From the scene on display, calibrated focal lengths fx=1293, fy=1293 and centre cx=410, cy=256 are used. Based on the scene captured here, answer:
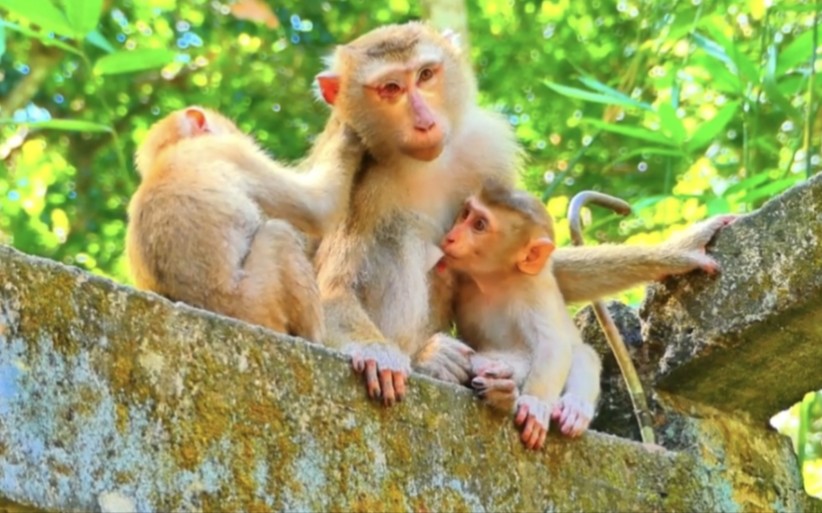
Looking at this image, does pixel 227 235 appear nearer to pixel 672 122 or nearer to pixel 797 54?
pixel 672 122

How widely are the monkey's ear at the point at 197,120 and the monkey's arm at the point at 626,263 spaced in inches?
50.5

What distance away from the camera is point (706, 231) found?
4094mm

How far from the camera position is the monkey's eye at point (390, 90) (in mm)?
4289

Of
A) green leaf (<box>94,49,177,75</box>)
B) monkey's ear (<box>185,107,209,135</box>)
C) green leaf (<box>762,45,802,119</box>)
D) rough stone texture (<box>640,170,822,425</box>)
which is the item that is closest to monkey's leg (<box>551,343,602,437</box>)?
rough stone texture (<box>640,170,822,425</box>)

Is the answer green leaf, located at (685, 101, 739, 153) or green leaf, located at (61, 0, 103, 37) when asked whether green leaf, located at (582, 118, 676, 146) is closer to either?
green leaf, located at (685, 101, 739, 153)

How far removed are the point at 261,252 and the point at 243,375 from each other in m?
0.82

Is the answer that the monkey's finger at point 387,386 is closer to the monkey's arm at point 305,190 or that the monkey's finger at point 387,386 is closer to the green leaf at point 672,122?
the monkey's arm at point 305,190

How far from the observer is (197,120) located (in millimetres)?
4238

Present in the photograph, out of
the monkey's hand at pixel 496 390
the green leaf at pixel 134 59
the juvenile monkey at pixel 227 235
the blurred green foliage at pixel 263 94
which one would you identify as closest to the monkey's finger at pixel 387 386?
the monkey's hand at pixel 496 390

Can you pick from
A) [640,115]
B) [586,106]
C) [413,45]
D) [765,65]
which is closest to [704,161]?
[640,115]

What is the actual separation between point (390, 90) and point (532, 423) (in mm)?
1371

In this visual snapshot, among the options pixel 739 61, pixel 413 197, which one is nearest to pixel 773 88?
pixel 739 61

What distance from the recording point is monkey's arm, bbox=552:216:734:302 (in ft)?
13.4

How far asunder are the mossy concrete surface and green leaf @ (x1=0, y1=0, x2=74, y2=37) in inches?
64.0
